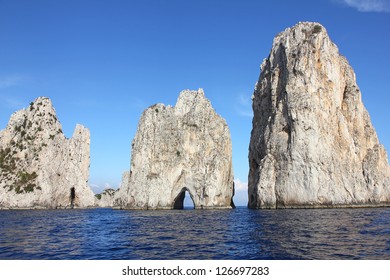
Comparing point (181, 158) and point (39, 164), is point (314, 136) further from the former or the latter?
point (39, 164)

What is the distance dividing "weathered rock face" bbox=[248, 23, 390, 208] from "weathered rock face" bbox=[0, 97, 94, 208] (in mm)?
63379

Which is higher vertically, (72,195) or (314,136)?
(314,136)

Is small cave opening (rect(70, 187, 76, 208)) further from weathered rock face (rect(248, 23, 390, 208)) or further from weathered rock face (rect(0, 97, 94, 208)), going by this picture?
weathered rock face (rect(248, 23, 390, 208))

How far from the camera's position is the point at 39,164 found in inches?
4943

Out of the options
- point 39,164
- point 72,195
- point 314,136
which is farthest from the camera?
point 72,195

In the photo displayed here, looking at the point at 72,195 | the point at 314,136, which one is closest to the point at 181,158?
the point at 314,136

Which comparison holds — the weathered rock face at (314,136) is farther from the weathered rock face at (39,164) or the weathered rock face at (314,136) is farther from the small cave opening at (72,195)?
the small cave opening at (72,195)

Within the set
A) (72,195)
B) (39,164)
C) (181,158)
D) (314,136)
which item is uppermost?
(314,136)

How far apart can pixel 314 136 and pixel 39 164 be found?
87.9 m

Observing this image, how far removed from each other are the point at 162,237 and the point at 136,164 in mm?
73908

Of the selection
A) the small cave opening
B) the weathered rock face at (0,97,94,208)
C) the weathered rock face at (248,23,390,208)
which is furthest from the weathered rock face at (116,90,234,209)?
the small cave opening

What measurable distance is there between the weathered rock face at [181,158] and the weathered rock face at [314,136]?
33.3 feet

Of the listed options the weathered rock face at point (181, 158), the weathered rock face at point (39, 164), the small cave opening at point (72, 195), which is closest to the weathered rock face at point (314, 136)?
the weathered rock face at point (181, 158)
